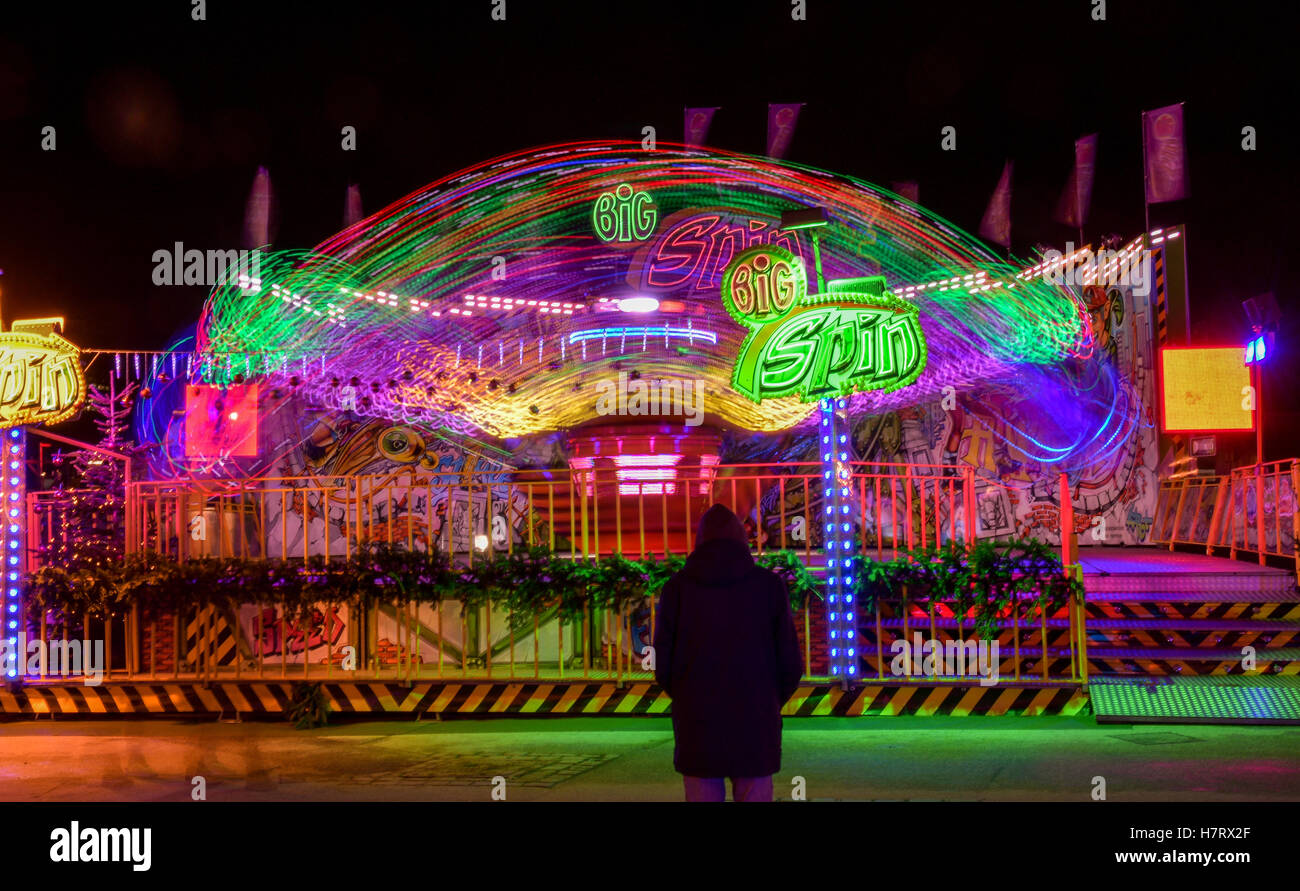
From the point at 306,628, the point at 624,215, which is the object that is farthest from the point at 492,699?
the point at 624,215

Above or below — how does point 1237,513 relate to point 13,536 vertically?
below

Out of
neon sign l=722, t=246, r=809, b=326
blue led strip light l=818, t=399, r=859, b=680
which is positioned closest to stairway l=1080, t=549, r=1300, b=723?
blue led strip light l=818, t=399, r=859, b=680

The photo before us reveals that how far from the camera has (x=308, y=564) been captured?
1203 cm

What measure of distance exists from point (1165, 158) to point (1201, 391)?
4264mm

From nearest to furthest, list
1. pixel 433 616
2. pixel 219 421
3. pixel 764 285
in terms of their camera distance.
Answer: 1. pixel 764 285
2. pixel 433 616
3. pixel 219 421

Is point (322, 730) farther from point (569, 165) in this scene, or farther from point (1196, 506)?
point (1196, 506)

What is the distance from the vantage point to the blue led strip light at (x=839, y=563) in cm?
1130

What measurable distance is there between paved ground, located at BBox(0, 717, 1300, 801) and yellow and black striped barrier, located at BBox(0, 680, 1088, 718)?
17 centimetres

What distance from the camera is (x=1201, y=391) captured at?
18.7m

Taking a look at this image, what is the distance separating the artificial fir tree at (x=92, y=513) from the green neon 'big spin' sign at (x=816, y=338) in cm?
687

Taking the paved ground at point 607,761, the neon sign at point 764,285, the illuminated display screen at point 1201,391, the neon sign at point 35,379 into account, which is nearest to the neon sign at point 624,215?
the neon sign at point 764,285

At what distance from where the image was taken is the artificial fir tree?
42.7 ft

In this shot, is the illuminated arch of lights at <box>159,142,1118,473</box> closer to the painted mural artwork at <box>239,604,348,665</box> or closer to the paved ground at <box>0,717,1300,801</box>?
the painted mural artwork at <box>239,604,348,665</box>

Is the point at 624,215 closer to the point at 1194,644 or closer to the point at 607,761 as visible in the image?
the point at 607,761
